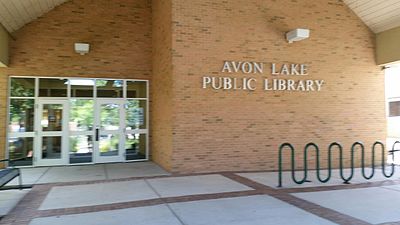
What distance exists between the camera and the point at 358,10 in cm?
1099

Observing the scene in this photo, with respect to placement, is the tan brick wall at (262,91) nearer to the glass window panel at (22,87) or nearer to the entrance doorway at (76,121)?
the entrance doorway at (76,121)

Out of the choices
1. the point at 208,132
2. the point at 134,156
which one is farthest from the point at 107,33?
the point at 208,132

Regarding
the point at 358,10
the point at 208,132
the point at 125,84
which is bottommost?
the point at 208,132

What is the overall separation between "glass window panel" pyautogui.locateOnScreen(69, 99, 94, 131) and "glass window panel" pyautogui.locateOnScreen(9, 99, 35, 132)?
1.15 metres

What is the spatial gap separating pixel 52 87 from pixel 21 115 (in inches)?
49.5

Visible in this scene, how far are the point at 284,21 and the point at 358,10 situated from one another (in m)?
2.61

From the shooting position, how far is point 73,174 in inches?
365

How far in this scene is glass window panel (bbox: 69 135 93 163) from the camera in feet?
37.1

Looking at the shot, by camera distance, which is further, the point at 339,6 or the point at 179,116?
the point at 339,6

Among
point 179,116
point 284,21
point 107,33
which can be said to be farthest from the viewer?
point 107,33

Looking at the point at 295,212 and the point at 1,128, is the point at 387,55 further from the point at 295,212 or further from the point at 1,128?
the point at 1,128

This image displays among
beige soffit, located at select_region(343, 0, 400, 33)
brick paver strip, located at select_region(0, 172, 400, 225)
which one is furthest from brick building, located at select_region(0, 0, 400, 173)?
brick paver strip, located at select_region(0, 172, 400, 225)

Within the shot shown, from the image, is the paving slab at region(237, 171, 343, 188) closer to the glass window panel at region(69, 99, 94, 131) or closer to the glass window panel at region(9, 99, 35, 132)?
the glass window panel at region(69, 99, 94, 131)

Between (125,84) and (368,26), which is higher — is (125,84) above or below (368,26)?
below
